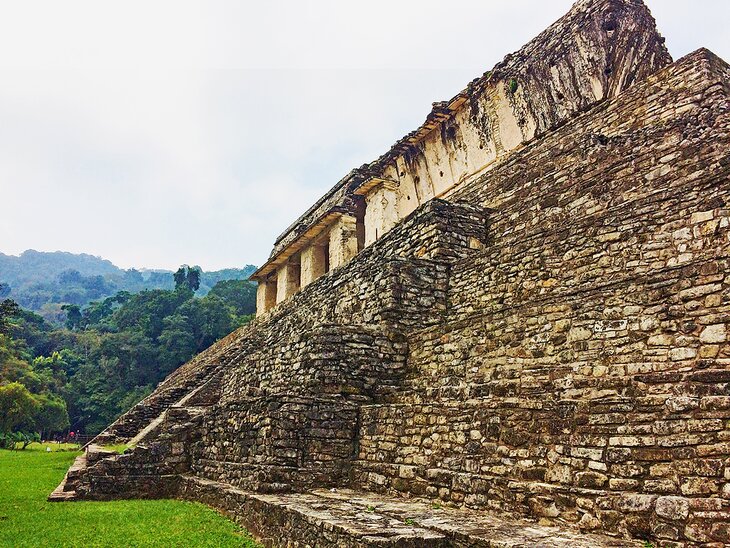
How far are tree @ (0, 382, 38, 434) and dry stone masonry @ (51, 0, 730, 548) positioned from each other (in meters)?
16.8

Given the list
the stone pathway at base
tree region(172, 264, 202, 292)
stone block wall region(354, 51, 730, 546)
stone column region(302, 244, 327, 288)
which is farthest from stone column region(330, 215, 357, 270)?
tree region(172, 264, 202, 292)

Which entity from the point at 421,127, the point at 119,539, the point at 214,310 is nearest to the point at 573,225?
the point at 119,539

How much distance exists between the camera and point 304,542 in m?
4.81

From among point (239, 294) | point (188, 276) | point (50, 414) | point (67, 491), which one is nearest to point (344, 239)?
point (67, 491)

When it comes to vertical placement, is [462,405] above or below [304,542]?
above

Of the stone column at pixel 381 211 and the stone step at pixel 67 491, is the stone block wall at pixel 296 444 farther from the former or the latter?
the stone column at pixel 381 211

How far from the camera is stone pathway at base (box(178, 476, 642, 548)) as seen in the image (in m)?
3.73

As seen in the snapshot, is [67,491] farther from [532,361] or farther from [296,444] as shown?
[532,361]

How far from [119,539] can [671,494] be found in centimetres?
512

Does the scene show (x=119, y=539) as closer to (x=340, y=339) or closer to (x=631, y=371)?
(x=340, y=339)

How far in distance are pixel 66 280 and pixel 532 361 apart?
14212 cm

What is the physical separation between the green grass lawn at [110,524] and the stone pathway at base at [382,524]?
1.71 feet

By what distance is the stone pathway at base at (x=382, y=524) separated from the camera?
12.3 feet

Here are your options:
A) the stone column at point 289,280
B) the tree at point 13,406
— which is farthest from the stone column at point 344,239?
the tree at point 13,406
